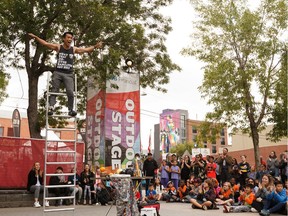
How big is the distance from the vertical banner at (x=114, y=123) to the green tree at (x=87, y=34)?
678mm

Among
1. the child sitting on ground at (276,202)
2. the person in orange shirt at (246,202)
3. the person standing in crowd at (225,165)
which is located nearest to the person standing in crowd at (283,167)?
the person standing in crowd at (225,165)

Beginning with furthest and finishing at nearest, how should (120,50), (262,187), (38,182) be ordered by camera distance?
1. (120,50)
2. (38,182)
3. (262,187)

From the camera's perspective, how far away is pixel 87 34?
567 inches

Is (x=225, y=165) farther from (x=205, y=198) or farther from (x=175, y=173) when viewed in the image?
(x=205, y=198)

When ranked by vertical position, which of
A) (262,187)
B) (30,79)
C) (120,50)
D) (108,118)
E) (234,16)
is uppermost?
(234,16)

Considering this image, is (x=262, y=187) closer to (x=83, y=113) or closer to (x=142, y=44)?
(x=142, y=44)

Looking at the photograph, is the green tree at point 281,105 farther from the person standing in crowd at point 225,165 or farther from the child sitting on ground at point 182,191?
the child sitting on ground at point 182,191

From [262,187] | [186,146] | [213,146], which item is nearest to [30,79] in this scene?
[262,187]

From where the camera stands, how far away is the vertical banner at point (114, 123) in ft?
45.8

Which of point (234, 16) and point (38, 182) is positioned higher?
point (234, 16)

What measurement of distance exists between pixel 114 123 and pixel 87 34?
3.63 m

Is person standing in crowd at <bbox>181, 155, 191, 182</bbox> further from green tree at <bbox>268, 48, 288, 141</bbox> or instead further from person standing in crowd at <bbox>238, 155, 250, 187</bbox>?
green tree at <bbox>268, 48, 288, 141</bbox>

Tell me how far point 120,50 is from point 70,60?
22.4 feet

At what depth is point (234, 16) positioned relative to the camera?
754 inches
